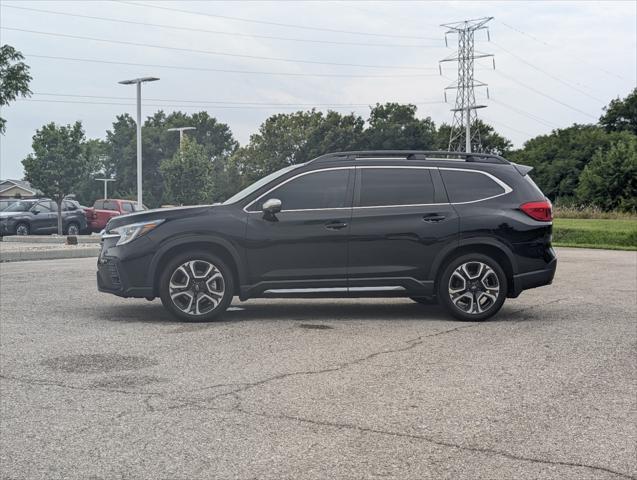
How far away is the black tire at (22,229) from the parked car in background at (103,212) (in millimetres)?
3356

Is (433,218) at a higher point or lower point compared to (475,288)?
higher

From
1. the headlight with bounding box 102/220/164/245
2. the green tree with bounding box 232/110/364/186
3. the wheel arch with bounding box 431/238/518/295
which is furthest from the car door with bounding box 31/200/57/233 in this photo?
the green tree with bounding box 232/110/364/186

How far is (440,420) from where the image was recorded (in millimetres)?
5199

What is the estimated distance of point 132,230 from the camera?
9195mm

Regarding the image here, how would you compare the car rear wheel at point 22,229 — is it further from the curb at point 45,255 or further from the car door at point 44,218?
the curb at point 45,255

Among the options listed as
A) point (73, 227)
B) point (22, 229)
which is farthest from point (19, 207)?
point (73, 227)

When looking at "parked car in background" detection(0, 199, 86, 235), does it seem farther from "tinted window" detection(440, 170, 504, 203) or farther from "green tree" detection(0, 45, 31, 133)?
"tinted window" detection(440, 170, 504, 203)

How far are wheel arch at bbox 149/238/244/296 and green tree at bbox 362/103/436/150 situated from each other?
249 ft

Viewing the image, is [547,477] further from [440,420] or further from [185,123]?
[185,123]

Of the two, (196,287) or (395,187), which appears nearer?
(196,287)

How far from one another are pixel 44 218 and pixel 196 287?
2813cm

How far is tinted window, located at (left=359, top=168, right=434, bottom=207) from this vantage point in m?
9.39

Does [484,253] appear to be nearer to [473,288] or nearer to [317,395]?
[473,288]

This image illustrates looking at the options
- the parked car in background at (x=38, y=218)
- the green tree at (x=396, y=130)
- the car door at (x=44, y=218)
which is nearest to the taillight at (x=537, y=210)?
the parked car in background at (x=38, y=218)
